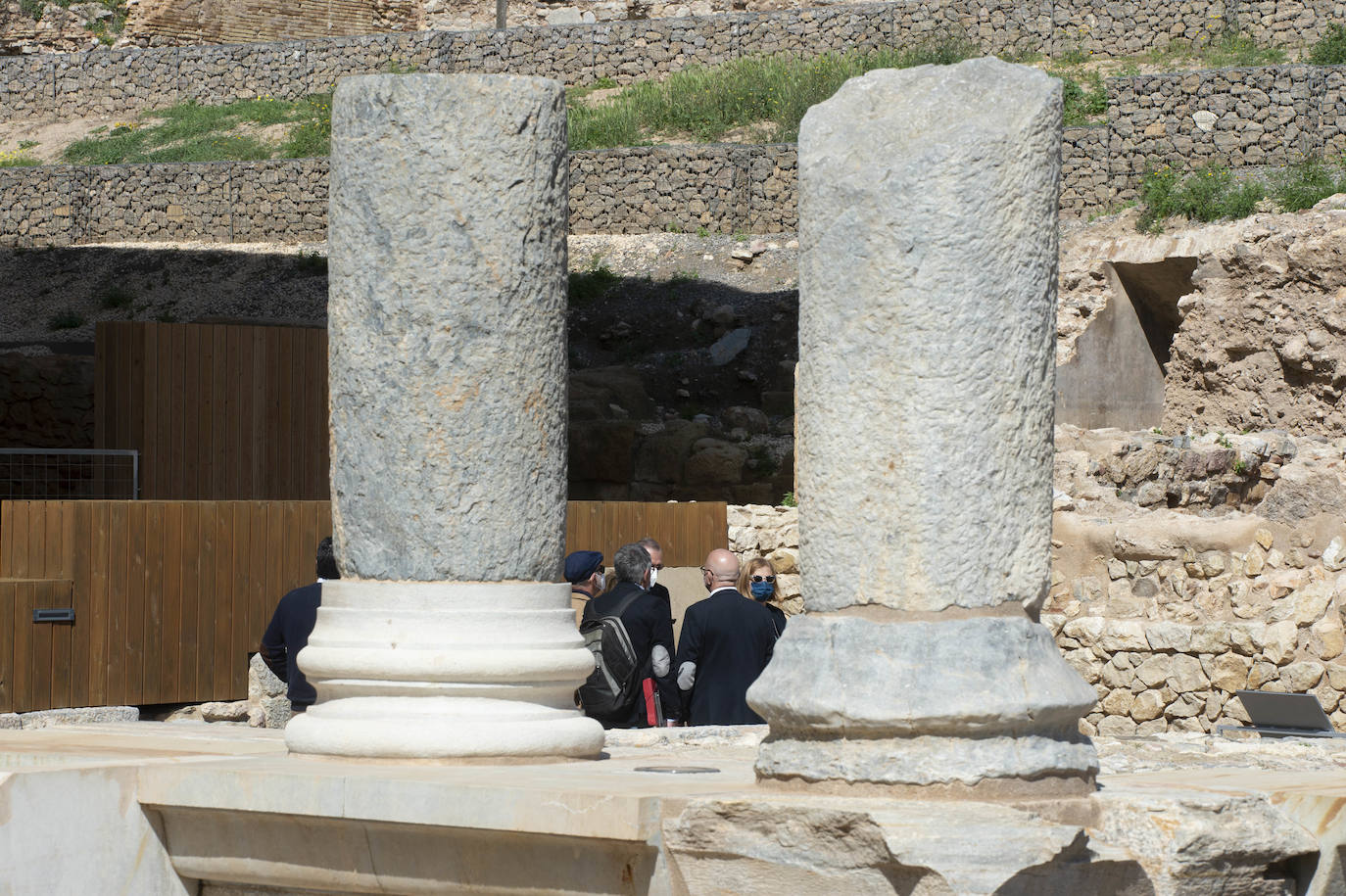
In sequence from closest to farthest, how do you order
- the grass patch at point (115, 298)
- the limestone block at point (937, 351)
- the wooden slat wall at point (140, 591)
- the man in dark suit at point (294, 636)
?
the limestone block at point (937, 351)
the man in dark suit at point (294, 636)
the wooden slat wall at point (140, 591)
the grass patch at point (115, 298)

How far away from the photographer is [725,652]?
6.99 metres

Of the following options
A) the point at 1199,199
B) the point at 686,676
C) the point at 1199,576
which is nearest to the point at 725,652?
the point at 686,676

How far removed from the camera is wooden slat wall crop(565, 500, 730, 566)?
12750 mm

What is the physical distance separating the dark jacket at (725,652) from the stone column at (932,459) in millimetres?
2950

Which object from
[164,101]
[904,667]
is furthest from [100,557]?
[164,101]

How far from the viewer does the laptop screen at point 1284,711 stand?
6.69 meters

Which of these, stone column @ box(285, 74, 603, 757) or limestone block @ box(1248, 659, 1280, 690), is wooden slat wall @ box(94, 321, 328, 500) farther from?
stone column @ box(285, 74, 603, 757)

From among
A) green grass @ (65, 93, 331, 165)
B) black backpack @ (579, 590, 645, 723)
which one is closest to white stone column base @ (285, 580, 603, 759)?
black backpack @ (579, 590, 645, 723)

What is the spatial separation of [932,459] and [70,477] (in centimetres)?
1152

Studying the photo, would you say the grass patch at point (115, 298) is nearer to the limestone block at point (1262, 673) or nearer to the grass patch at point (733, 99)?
the grass patch at point (733, 99)

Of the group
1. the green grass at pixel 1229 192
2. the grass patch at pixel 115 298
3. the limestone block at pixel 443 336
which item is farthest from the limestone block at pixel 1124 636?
the grass patch at pixel 115 298

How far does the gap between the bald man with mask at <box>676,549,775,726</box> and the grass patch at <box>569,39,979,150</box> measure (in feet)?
63.2

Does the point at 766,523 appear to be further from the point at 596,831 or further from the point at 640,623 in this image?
the point at 596,831

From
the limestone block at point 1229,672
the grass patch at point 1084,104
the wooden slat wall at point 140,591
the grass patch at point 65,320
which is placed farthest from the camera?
the grass patch at point 1084,104
